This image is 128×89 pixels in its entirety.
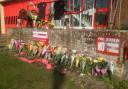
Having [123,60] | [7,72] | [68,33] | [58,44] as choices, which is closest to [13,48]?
[58,44]

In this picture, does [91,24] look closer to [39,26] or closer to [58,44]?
[58,44]

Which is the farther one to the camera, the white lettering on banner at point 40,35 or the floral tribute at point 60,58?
the white lettering on banner at point 40,35

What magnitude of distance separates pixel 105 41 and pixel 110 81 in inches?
58.5

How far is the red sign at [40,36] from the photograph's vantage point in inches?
555

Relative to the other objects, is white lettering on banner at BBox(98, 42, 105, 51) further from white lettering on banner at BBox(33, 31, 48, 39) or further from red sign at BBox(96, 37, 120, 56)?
white lettering on banner at BBox(33, 31, 48, 39)

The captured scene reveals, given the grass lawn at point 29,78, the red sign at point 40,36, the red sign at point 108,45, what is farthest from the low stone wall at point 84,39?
the grass lawn at point 29,78

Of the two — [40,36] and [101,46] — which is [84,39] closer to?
[101,46]

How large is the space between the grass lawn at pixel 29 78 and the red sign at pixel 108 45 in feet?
5.15

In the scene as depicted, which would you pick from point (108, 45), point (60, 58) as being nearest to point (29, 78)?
point (60, 58)

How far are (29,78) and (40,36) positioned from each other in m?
4.96

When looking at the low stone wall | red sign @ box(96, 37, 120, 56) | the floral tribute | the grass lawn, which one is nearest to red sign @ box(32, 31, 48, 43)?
the floral tribute

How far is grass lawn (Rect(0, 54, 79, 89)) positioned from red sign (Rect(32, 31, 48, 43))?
248cm

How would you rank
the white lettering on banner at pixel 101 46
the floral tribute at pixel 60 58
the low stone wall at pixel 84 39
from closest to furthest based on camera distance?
the low stone wall at pixel 84 39
the floral tribute at pixel 60 58
the white lettering on banner at pixel 101 46

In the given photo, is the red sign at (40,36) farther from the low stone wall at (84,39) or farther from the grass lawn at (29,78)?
the grass lawn at (29,78)
